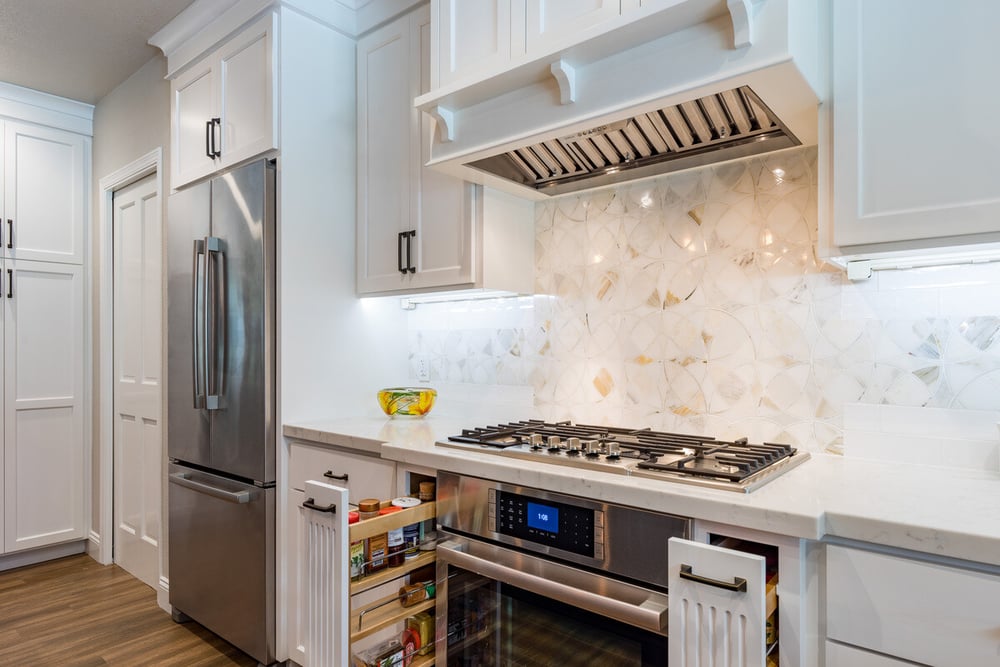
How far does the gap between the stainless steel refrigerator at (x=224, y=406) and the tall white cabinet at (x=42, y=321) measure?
52.2 inches

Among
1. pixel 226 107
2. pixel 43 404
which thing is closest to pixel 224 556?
pixel 226 107

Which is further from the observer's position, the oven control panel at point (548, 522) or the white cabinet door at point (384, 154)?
the white cabinet door at point (384, 154)

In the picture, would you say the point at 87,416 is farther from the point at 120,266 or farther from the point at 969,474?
the point at 969,474

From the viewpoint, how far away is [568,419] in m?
2.12

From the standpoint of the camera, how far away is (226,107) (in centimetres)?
244

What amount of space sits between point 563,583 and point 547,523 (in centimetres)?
13

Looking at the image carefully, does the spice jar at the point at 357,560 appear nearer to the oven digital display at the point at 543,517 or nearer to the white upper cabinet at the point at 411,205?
the oven digital display at the point at 543,517

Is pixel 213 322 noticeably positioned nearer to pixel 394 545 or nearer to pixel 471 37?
pixel 394 545

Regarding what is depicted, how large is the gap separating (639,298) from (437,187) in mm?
809

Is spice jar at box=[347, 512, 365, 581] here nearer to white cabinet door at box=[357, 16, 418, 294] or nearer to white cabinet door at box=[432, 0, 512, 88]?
white cabinet door at box=[357, 16, 418, 294]

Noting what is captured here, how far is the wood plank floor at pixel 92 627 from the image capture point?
2348mm

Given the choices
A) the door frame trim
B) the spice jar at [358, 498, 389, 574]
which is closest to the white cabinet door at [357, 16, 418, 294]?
the spice jar at [358, 498, 389, 574]

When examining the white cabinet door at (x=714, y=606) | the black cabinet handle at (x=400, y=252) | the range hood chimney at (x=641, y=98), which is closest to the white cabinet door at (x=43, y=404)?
the black cabinet handle at (x=400, y=252)

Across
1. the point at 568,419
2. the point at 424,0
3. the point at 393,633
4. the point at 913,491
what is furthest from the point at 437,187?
the point at 913,491
